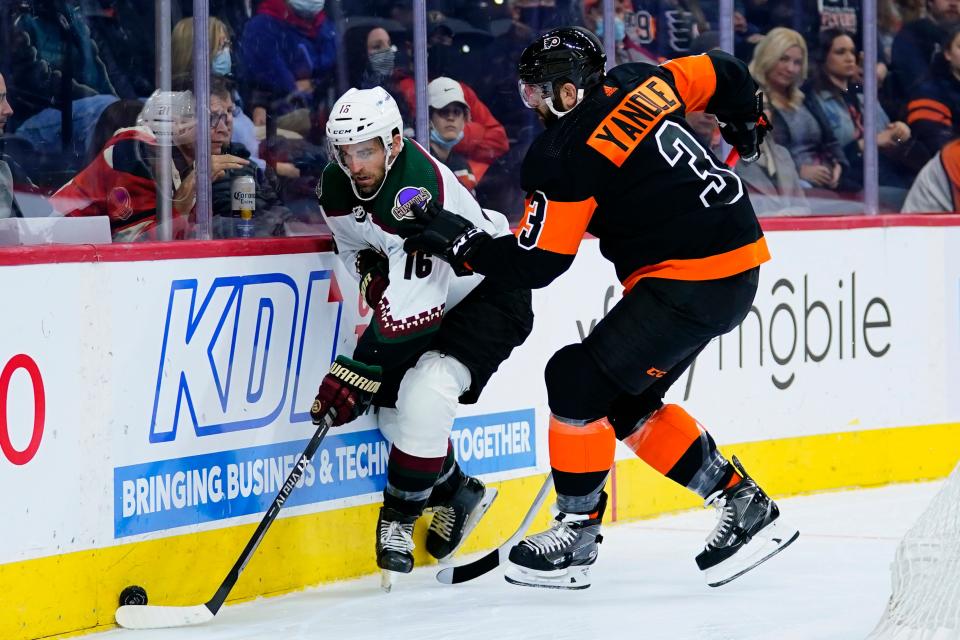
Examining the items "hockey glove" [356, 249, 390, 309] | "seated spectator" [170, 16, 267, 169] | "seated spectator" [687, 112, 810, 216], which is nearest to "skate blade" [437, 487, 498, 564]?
"hockey glove" [356, 249, 390, 309]

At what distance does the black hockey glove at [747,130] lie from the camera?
3.82 metres

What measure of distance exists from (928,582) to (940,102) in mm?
3111

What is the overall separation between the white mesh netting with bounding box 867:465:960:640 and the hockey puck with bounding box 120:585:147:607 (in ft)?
4.87

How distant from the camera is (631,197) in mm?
3303

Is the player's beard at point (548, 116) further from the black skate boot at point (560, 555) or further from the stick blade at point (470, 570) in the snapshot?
the stick blade at point (470, 570)

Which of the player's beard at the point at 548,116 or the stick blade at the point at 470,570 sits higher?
the player's beard at the point at 548,116

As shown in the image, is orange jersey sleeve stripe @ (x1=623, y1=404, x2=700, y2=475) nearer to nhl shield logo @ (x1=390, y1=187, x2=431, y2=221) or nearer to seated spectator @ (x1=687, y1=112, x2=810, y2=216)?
nhl shield logo @ (x1=390, y1=187, x2=431, y2=221)

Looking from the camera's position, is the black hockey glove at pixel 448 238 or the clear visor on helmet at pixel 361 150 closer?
the black hockey glove at pixel 448 238

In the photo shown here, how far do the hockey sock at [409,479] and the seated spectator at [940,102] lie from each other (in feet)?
8.62

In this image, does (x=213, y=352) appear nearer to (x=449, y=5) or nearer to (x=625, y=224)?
(x=625, y=224)

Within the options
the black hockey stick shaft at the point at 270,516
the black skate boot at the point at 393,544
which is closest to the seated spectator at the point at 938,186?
the black skate boot at the point at 393,544

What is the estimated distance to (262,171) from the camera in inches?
154

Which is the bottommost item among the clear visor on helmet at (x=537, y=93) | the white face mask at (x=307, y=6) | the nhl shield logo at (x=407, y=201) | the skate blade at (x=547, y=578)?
the skate blade at (x=547, y=578)

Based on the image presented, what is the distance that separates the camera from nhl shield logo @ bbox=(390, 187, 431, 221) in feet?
11.5
